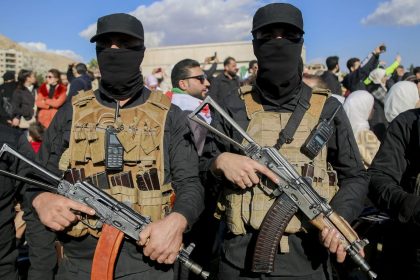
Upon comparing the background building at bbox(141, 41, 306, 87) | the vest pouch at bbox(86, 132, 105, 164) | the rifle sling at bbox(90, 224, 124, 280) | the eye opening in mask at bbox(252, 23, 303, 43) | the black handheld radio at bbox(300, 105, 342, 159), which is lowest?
the rifle sling at bbox(90, 224, 124, 280)

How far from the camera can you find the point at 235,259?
8.12 feet

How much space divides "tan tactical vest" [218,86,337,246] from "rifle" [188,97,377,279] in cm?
6

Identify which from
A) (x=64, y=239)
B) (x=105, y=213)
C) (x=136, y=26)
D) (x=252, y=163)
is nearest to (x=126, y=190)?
(x=105, y=213)

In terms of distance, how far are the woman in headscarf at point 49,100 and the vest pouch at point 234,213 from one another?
7.03 meters

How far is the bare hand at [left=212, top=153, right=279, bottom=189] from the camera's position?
2.36 meters

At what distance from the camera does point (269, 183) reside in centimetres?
248

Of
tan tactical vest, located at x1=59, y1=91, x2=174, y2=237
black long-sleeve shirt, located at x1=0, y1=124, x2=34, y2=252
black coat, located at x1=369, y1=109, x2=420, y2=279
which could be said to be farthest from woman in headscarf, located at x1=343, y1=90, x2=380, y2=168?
black long-sleeve shirt, located at x1=0, y1=124, x2=34, y2=252

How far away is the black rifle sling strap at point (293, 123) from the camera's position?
8.12 ft

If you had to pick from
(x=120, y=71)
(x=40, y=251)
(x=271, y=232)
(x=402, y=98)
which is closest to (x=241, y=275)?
Answer: (x=271, y=232)

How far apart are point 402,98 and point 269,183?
10.5 feet

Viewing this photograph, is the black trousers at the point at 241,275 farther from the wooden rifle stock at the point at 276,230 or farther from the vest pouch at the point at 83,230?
the vest pouch at the point at 83,230

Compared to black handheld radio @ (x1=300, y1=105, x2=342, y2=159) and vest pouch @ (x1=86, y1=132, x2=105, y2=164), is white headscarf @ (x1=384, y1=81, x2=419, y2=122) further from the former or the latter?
vest pouch @ (x1=86, y1=132, x2=105, y2=164)

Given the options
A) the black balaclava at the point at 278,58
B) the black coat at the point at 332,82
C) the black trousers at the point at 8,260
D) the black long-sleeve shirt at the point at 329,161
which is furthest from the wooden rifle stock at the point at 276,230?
the black coat at the point at 332,82

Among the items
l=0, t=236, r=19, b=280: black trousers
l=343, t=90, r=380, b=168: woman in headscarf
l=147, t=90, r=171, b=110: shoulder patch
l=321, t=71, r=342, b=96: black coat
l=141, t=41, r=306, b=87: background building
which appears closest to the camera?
l=147, t=90, r=171, b=110: shoulder patch
